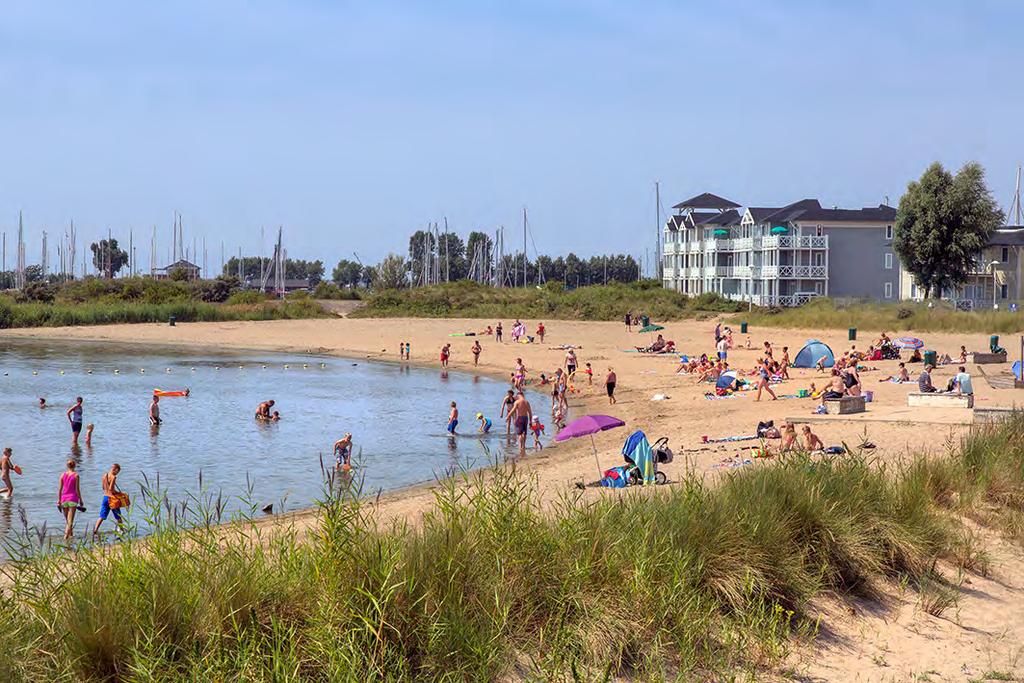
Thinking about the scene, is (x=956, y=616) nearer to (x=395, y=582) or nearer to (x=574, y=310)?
(x=395, y=582)

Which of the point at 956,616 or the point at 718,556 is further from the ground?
the point at 718,556

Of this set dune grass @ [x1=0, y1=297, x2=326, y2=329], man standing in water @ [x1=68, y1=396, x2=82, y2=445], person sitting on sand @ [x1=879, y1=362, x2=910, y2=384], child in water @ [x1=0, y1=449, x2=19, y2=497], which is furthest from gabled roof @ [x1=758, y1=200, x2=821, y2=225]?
child in water @ [x1=0, y1=449, x2=19, y2=497]

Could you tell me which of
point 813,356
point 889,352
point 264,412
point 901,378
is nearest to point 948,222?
point 889,352

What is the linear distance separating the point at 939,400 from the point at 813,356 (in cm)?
1296

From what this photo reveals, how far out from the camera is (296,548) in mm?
7629

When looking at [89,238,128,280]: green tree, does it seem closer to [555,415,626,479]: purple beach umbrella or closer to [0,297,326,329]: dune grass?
[0,297,326,329]: dune grass

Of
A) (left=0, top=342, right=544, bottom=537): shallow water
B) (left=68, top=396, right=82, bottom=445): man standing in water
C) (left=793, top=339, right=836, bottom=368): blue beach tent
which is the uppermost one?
(left=793, top=339, right=836, bottom=368): blue beach tent

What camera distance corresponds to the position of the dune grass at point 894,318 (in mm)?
43969

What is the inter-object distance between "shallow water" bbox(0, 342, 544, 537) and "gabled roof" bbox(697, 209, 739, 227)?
35.9m

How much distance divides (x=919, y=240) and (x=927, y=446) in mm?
40613

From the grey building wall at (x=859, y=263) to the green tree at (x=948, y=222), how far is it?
38.2 ft

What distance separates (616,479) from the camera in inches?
590

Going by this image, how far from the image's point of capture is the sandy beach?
8.70 m

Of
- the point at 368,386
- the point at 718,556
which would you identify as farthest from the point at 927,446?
the point at 368,386
